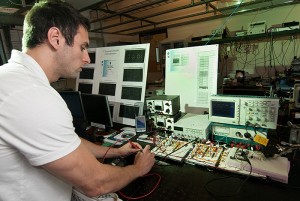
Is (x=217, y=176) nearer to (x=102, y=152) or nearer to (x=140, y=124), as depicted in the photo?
(x=102, y=152)

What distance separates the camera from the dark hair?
2.63 ft

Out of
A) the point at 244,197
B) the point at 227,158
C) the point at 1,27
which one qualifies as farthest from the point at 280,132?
the point at 1,27

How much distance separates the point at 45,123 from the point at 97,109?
1.30 metres

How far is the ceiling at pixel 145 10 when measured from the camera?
2233mm

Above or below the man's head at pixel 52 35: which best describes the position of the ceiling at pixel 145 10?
above

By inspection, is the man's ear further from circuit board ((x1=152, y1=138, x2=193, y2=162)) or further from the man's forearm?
circuit board ((x1=152, y1=138, x2=193, y2=162))

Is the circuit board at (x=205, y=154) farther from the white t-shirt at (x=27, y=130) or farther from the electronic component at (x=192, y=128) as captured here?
the white t-shirt at (x=27, y=130)

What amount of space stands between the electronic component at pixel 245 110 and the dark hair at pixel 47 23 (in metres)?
1.11

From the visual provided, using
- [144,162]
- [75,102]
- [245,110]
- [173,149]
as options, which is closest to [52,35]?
[144,162]

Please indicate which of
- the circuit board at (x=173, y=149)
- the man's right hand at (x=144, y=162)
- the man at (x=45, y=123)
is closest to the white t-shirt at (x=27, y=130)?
the man at (x=45, y=123)

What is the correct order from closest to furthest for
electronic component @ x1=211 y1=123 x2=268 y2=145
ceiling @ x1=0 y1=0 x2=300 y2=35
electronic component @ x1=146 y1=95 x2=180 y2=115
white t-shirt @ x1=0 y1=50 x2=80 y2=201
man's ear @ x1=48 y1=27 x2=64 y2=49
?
white t-shirt @ x1=0 y1=50 x2=80 y2=201
man's ear @ x1=48 y1=27 x2=64 y2=49
electronic component @ x1=211 y1=123 x2=268 y2=145
electronic component @ x1=146 y1=95 x2=180 y2=115
ceiling @ x1=0 y1=0 x2=300 y2=35

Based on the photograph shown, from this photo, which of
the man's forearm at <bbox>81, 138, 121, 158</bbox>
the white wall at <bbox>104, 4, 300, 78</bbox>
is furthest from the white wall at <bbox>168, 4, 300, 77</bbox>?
the man's forearm at <bbox>81, 138, 121, 158</bbox>

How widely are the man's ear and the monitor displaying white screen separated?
1364 mm

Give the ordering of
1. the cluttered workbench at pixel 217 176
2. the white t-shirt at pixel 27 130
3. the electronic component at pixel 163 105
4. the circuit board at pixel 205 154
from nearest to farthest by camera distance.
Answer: the white t-shirt at pixel 27 130 < the cluttered workbench at pixel 217 176 < the circuit board at pixel 205 154 < the electronic component at pixel 163 105
